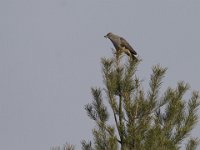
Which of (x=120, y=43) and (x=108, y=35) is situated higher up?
(x=108, y=35)

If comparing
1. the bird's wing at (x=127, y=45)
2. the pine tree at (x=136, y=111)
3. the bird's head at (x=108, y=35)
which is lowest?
the pine tree at (x=136, y=111)

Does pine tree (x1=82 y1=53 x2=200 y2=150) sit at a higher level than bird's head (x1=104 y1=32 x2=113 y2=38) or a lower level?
lower

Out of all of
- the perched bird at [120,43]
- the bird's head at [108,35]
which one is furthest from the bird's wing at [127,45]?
the bird's head at [108,35]

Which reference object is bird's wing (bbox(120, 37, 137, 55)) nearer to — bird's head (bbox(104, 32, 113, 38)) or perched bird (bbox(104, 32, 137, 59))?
perched bird (bbox(104, 32, 137, 59))

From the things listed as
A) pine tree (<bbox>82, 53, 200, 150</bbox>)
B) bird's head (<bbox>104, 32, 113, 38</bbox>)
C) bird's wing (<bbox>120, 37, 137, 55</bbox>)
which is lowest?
pine tree (<bbox>82, 53, 200, 150</bbox>)

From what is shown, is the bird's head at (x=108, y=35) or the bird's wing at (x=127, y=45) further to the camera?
the bird's head at (x=108, y=35)

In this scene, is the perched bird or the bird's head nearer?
the perched bird

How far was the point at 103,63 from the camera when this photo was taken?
9.31m

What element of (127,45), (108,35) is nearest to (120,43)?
(127,45)

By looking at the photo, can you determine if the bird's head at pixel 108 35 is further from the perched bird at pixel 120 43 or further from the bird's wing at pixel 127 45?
the bird's wing at pixel 127 45

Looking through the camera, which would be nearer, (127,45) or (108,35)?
(127,45)

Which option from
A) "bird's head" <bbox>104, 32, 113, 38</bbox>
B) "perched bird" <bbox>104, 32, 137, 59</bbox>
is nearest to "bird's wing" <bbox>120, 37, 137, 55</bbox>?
"perched bird" <bbox>104, 32, 137, 59</bbox>

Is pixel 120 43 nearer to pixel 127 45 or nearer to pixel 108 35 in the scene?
pixel 127 45

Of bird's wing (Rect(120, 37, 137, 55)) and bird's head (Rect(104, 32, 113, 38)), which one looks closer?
bird's wing (Rect(120, 37, 137, 55))
